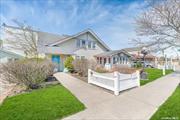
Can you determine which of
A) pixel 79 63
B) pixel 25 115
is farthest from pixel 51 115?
pixel 79 63

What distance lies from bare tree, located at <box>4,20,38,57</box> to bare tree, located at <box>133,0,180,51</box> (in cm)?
1765

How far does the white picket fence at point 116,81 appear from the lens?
7.70 metres

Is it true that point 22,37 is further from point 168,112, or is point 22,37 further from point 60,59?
point 168,112

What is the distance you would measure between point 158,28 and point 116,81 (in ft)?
28.8

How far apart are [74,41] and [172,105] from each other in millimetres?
19136

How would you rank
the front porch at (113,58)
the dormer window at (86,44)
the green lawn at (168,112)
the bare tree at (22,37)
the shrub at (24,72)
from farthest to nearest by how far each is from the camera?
the front porch at (113,58)
the bare tree at (22,37)
the dormer window at (86,44)
the shrub at (24,72)
the green lawn at (168,112)

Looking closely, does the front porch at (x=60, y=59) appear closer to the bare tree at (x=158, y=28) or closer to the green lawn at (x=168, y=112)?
the bare tree at (x=158, y=28)

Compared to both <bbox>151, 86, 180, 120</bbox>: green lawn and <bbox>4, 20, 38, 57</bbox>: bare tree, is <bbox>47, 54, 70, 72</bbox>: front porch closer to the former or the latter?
<bbox>4, 20, 38, 57</bbox>: bare tree

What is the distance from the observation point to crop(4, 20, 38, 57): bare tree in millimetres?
24003

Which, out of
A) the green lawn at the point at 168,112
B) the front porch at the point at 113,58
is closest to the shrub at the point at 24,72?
the green lawn at the point at 168,112

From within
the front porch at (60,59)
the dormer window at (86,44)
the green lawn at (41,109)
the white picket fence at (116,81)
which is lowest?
the green lawn at (41,109)

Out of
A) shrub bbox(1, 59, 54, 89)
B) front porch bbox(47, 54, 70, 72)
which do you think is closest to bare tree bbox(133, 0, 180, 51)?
shrub bbox(1, 59, 54, 89)

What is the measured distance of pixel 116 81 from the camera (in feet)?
25.2

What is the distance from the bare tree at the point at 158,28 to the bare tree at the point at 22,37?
1765cm
